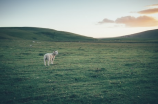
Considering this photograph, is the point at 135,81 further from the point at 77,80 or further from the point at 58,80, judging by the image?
the point at 58,80

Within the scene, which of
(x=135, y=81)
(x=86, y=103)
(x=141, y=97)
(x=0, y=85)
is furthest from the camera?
(x=135, y=81)

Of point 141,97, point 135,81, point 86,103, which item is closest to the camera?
point 86,103

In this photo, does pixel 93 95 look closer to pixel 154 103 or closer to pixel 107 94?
pixel 107 94

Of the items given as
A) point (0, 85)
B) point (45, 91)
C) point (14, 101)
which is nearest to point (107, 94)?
point (45, 91)

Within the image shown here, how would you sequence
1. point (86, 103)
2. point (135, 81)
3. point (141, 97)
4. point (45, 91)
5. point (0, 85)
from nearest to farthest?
point (86, 103) → point (141, 97) → point (45, 91) → point (0, 85) → point (135, 81)

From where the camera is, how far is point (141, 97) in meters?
9.90

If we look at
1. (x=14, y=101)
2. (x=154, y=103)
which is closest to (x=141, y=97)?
(x=154, y=103)

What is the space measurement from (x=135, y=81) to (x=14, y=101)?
38.8ft

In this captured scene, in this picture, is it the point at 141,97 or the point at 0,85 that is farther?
the point at 0,85

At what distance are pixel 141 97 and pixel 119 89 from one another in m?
1.97

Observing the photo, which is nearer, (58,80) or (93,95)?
(93,95)

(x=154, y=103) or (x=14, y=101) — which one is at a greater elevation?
(x=14, y=101)

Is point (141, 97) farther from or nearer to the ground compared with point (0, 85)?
nearer to the ground

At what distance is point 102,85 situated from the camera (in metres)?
12.3
